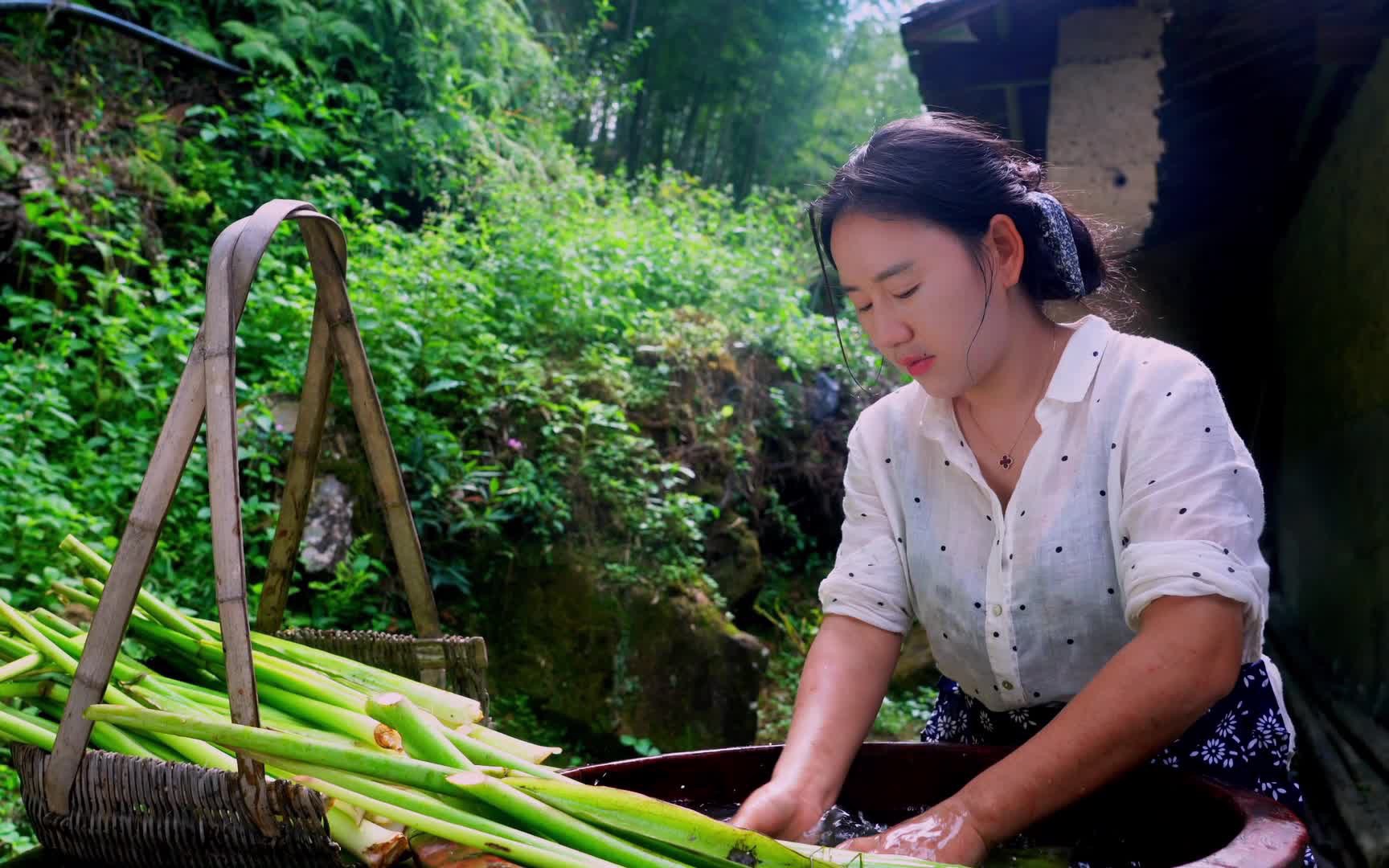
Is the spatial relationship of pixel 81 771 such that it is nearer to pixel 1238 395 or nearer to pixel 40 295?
pixel 40 295

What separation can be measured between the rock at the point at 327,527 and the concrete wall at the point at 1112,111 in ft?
10.8

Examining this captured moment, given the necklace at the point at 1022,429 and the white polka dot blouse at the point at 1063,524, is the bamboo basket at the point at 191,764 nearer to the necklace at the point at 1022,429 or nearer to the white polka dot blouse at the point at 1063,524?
the white polka dot blouse at the point at 1063,524

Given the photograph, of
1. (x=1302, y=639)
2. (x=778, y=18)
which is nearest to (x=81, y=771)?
(x=1302, y=639)

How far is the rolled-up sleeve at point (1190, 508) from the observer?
1.34m

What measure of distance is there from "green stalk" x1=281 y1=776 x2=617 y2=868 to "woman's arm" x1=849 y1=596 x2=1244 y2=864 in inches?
14.9

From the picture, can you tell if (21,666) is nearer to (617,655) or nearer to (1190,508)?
(1190,508)

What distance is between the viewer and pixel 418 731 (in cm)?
137

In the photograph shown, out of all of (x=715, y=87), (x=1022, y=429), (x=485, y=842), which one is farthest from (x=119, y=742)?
(x=715, y=87)

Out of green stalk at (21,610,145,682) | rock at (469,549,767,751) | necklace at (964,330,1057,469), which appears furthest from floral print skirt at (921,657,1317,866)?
rock at (469,549,767,751)

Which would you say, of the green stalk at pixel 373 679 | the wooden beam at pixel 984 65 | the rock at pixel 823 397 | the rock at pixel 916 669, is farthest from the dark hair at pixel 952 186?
the rock at pixel 823 397

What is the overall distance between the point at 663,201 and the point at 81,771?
8.20m

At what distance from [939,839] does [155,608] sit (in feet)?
4.18

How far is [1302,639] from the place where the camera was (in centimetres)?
484

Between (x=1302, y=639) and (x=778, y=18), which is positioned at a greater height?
(x=778, y=18)
